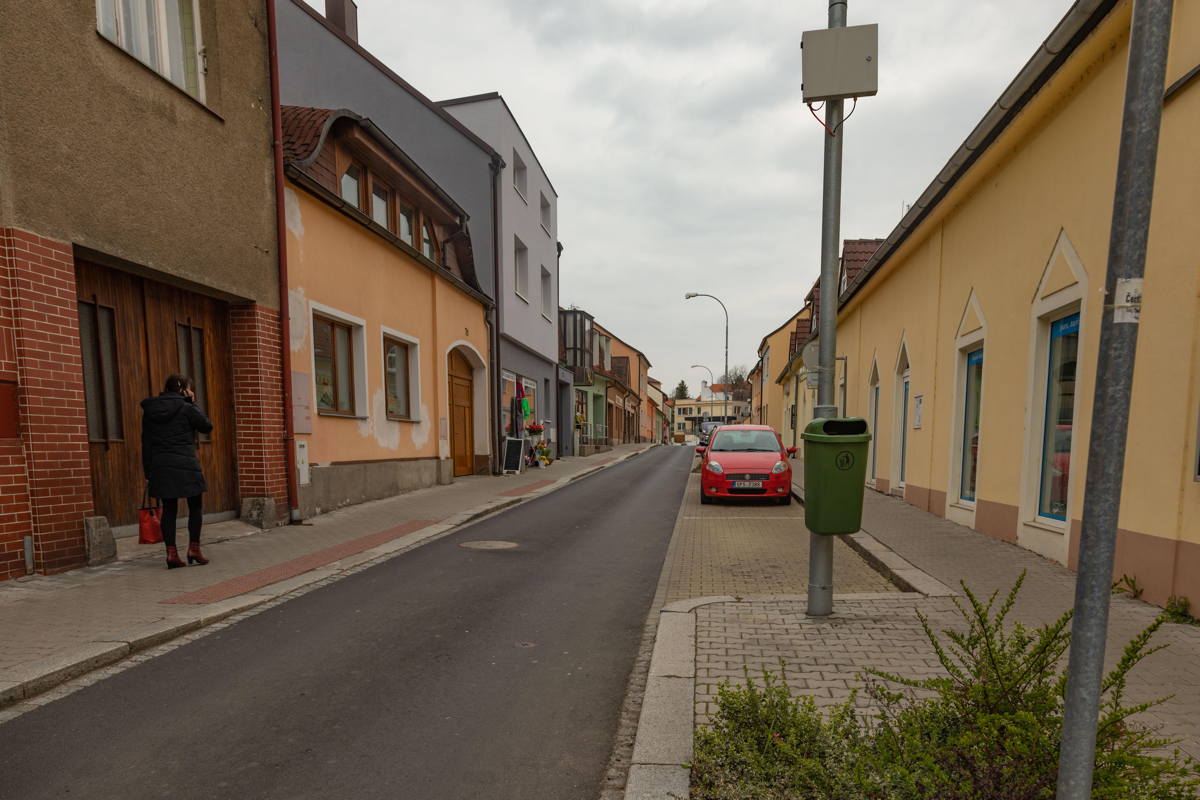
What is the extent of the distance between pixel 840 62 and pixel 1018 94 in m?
3.16

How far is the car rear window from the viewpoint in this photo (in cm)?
1166

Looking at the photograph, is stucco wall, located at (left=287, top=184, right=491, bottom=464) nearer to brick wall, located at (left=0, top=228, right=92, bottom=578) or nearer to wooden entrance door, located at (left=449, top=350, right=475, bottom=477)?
wooden entrance door, located at (left=449, top=350, right=475, bottom=477)

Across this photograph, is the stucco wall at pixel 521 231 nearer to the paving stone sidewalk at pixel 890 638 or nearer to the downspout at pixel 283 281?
the downspout at pixel 283 281

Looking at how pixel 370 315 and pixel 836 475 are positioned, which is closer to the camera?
pixel 836 475

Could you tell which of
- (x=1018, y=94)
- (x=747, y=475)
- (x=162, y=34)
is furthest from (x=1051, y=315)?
(x=162, y=34)

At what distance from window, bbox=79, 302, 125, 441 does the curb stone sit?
580 centimetres

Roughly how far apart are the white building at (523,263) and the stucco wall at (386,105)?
0.64 metres

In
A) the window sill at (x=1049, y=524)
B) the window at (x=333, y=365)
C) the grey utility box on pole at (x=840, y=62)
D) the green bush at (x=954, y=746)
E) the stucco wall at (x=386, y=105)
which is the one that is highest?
the stucco wall at (x=386, y=105)

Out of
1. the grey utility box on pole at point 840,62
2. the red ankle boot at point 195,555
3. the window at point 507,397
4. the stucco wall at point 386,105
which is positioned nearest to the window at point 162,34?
the red ankle boot at point 195,555

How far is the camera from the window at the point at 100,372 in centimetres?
596

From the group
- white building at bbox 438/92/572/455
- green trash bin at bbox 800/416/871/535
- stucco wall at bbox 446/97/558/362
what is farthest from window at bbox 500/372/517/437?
green trash bin at bbox 800/416/871/535

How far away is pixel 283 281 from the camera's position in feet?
27.3

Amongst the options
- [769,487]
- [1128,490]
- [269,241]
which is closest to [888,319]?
[769,487]

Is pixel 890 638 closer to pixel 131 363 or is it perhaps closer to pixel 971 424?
pixel 971 424
